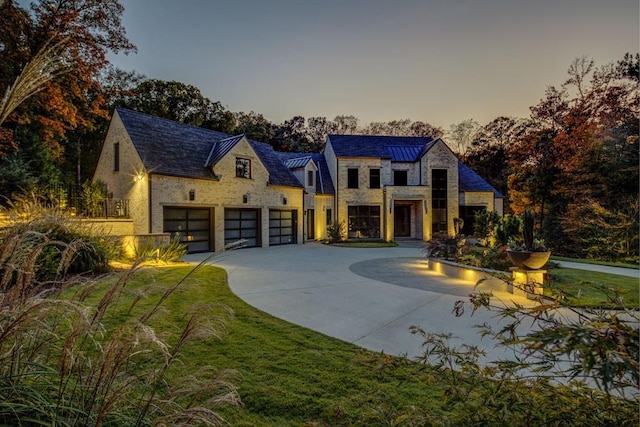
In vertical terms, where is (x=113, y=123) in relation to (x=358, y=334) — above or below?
above

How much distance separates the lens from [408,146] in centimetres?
2577

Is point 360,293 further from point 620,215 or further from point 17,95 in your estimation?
point 620,215

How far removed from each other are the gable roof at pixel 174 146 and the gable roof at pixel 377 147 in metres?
7.05

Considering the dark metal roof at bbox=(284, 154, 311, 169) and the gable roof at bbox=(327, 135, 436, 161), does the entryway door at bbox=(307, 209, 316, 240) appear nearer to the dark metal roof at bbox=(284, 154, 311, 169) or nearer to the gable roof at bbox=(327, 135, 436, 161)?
the dark metal roof at bbox=(284, 154, 311, 169)

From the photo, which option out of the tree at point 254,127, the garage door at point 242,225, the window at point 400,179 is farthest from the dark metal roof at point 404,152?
the tree at point 254,127

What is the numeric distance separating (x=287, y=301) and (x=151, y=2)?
1221cm

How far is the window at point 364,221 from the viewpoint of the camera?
23.7m

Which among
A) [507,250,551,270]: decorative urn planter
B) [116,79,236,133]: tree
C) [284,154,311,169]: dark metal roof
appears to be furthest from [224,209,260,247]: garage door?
[116,79,236,133]: tree

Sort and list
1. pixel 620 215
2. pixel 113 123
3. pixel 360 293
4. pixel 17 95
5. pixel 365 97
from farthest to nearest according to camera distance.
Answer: pixel 365 97
pixel 113 123
pixel 620 215
pixel 360 293
pixel 17 95

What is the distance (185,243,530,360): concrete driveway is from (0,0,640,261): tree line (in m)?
4.87

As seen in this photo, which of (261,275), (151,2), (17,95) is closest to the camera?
(17,95)

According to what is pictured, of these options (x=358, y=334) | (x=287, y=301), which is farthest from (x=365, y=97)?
(x=358, y=334)

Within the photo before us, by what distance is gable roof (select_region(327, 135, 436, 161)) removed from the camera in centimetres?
2396

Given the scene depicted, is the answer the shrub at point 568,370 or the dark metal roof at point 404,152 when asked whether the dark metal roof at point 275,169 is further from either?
the shrub at point 568,370
